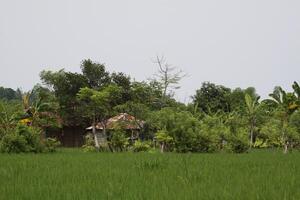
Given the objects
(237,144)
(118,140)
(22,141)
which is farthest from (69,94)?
(237,144)

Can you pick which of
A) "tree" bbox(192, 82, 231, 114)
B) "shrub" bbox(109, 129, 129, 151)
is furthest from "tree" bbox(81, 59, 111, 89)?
"tree" bbox(192, 82, 231, 114)

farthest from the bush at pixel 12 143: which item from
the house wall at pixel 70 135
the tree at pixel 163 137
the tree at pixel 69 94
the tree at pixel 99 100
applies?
the house wall at pixel 70 135

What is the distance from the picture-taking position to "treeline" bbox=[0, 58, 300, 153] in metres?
20.1

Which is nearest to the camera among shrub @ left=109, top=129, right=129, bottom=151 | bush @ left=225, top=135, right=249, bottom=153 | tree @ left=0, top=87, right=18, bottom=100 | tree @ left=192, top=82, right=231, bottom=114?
bush @ left=225, top=135, right=249, bottom=153

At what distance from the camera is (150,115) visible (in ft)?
69.6

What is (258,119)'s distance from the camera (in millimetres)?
32375

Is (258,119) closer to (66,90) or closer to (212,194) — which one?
(66,90)

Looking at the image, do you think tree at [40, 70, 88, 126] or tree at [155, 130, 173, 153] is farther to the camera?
tree at [40, 70, 88, 126]

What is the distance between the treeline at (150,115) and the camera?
792 inches

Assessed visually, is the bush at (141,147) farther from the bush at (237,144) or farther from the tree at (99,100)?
the bush at (237,144)

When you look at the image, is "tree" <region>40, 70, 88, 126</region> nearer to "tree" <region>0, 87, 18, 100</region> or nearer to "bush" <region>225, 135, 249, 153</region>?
"bush" <region>225, 135, 249, 153</region>

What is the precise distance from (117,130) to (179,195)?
58.0 ft

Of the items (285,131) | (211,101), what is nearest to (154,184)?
(285,131)

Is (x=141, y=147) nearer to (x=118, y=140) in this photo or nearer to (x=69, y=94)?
(x=118, y=140)
